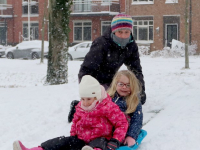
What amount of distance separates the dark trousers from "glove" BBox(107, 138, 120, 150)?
306 millimetres

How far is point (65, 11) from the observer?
11.7 meters

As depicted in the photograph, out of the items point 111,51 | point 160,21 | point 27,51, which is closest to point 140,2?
point 160,21

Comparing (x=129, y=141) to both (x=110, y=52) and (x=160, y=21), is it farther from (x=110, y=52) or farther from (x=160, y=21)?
(x=160, y=21)

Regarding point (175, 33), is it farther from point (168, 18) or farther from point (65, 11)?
point (65, 11)

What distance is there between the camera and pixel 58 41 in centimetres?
1174

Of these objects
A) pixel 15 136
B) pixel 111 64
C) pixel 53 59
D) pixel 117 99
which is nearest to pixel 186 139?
pixel 117 99

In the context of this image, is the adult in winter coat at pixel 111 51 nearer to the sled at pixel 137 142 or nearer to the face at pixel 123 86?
the face at pixel 123 86

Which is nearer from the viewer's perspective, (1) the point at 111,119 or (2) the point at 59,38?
(1) the point at 111,119

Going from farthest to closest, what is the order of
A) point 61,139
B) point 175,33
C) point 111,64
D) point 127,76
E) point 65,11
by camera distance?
point 175,33
point 65,11
point 111,64
point 127,76
point 61,139

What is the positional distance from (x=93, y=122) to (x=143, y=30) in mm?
31303

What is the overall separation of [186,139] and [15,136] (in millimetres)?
2085

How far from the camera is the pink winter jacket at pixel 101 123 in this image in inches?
159

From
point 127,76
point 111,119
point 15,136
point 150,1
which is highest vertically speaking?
point 150,1

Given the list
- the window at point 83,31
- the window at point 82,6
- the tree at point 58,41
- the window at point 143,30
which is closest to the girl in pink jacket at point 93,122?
the tree at point 58,41
